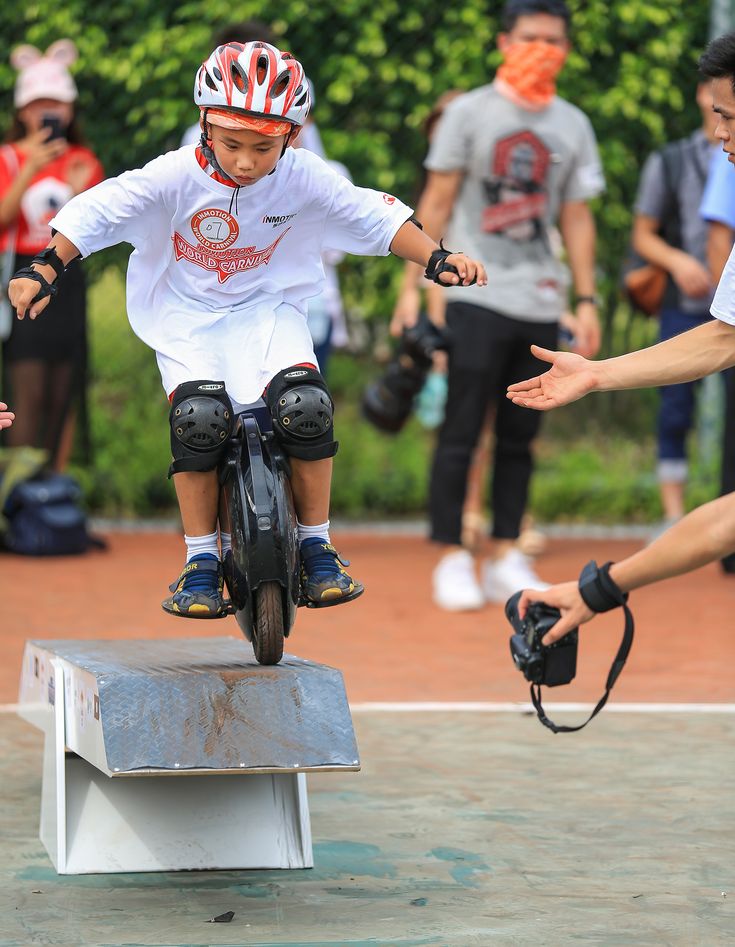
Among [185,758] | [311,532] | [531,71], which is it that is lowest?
[185,758]

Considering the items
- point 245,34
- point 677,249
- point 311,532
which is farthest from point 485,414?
point 311,532

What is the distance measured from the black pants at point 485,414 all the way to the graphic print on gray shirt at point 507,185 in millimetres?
96

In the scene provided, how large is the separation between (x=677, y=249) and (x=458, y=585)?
2438 millimetres

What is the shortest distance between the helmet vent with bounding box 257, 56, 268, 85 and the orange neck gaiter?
3.92 m

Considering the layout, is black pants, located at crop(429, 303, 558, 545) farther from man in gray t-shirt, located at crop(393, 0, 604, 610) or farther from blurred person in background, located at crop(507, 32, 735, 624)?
blurred person in background, located at crop(507, 32, 735, 624)

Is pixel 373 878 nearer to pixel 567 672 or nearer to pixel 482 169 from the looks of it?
pixel 567 672

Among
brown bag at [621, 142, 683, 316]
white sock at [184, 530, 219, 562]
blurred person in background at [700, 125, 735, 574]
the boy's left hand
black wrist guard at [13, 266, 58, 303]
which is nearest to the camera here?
black wrist guard at [13, 266, 58, 303]

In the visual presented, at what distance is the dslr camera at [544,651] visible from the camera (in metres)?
4.91

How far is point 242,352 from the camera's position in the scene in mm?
5207

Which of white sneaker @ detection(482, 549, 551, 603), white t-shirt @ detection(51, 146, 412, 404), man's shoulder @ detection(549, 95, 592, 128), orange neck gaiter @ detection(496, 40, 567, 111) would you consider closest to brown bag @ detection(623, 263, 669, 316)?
man's shoulder @ detection(549, 95, 592, 128)

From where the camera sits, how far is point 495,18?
11.7 metres

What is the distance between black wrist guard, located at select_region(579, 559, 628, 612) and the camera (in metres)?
4.77

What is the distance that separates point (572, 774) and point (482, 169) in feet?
12.4

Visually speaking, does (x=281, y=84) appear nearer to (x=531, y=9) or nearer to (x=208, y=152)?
(x=208, y=152)
